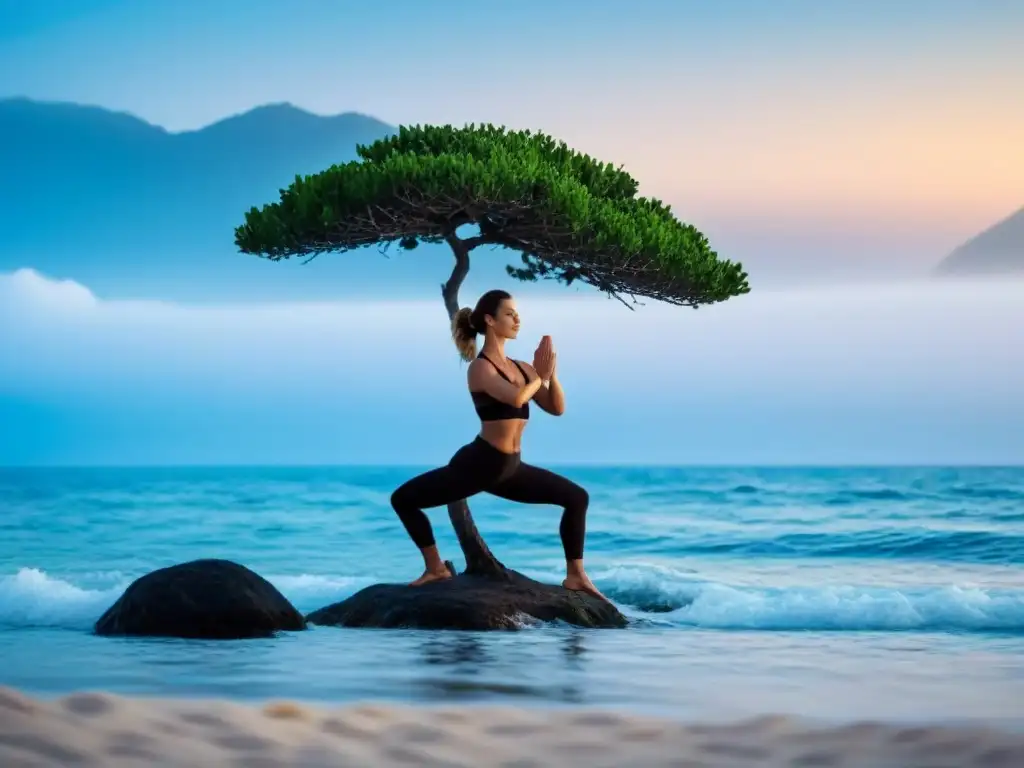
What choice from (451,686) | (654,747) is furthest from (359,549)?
(654,747)

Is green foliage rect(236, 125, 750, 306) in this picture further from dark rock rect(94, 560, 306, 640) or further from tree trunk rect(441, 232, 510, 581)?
dark rock rect(94, 560, 306, 640)

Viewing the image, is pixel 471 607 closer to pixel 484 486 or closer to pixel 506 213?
pixel 484 486

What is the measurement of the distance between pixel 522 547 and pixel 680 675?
16.2 meters

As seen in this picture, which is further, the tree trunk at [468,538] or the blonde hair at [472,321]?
the tree trunk at [468,538]

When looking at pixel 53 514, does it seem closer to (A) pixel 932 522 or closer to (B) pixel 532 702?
(A) pixel 932 522

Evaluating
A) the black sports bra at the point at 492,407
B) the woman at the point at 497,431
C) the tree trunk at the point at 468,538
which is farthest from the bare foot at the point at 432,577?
the black sports bra at the point at 492,407

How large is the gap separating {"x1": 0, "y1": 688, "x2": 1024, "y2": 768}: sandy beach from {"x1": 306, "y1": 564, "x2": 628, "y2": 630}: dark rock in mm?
3811

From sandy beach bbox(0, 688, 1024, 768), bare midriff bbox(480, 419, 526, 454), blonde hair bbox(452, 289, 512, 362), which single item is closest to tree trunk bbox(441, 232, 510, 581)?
blonde hair bbox(452, 289, 512, 362)

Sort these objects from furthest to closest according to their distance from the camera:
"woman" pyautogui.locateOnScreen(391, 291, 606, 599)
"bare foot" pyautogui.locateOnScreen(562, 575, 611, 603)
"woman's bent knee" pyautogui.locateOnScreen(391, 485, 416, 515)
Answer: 1. "bare foot" pyautogui.locateOnScreen(562, 575, 611, 603)
2. "woman's bent knee" pyautogui.locateOnScreen(391, 485, 416, 515)
3. "woman" pyautogui.locateOnScreen(391, 291, 606, 599)

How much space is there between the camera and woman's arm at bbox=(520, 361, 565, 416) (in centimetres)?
941

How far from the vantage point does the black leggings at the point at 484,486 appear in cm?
939

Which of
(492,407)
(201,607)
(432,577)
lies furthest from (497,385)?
(201,607)

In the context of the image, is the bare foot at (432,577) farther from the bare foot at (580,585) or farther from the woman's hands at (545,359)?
the woman's hands at (545,359)

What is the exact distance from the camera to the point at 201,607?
30.0 feet
